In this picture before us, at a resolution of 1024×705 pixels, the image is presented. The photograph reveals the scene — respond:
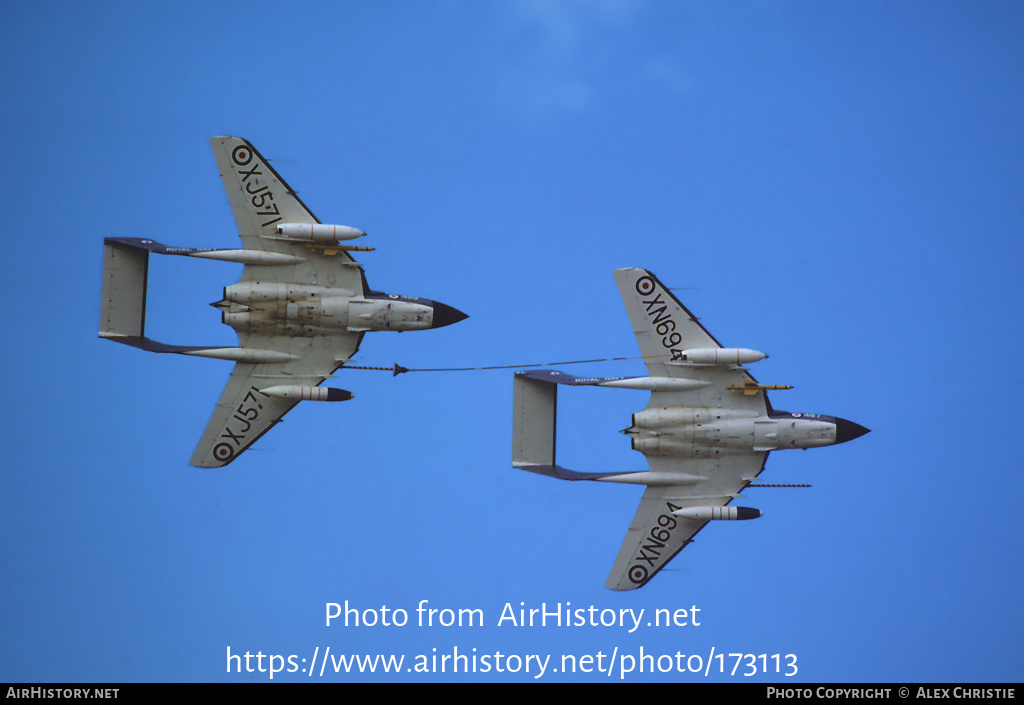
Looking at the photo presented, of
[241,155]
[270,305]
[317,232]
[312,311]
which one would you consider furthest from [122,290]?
[317,232]

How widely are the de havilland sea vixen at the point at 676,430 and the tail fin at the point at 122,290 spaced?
11.3 metres

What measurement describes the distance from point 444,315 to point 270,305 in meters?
5.08

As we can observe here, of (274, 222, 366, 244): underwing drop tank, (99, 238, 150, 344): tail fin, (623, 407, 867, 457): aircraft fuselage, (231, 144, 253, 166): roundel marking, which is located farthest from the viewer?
(623, 407, 867, 457): aircraft fuselage

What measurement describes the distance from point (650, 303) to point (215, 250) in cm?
1283

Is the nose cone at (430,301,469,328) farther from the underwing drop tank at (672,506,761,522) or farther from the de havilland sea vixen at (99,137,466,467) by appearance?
the underwing drop tank at (672,506,761,522)

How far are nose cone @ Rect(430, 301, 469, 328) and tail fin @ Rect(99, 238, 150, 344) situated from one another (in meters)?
8.52

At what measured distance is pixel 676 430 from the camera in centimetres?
4125

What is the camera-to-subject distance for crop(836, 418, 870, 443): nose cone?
4159 cm

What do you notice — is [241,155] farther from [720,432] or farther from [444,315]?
[720,432]

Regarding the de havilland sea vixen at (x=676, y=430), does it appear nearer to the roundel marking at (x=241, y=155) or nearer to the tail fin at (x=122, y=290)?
the roundel marking at (x=241, y=155)

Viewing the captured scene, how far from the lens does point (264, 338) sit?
41344 mm

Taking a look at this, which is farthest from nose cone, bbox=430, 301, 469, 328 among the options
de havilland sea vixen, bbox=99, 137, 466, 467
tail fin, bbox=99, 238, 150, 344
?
tail fin, bbox=99, 238, 150, 344

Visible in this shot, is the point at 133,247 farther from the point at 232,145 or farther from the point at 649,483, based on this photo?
the point at 649,483

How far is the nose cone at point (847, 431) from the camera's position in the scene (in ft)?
136
